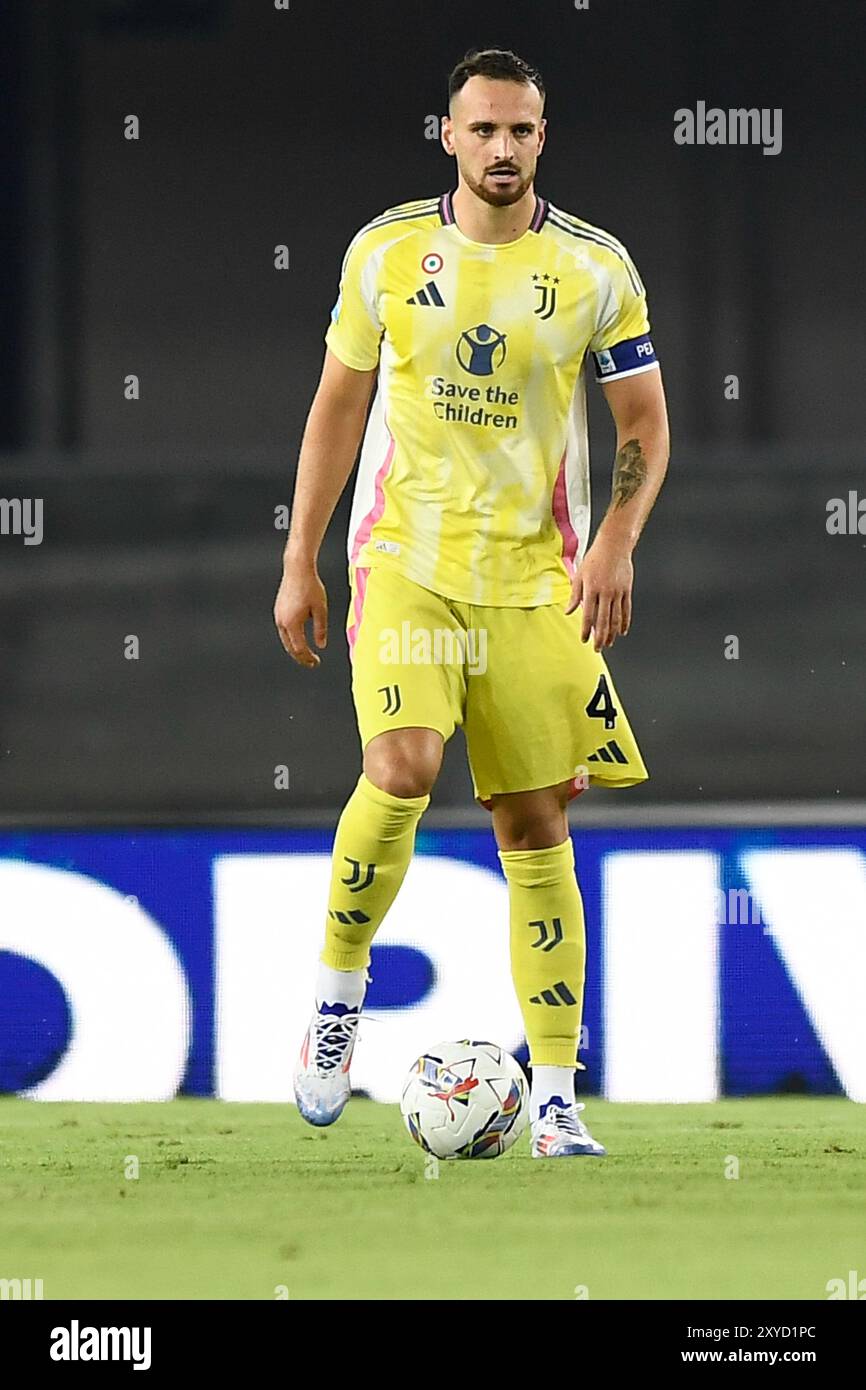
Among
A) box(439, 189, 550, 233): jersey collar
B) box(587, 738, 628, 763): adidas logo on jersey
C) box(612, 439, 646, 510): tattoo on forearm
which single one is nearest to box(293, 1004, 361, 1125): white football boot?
box(587, 738, 628, 763): adidas logo on jersey

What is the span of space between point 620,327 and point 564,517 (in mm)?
337

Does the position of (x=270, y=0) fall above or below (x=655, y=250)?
above

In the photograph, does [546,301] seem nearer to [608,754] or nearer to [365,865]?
[608,754]

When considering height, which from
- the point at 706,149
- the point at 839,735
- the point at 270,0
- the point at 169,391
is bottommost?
the point at 839,735

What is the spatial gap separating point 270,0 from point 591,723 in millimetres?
2288

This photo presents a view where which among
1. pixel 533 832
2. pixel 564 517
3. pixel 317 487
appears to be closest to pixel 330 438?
pixel 317 487

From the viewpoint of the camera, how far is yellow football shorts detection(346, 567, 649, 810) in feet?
12.4

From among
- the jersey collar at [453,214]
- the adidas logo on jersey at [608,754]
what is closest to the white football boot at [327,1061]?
the adidas logo on jersey at [608,754]

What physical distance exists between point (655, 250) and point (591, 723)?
186cm

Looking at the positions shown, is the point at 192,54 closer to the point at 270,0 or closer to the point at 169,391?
the point at 270,0

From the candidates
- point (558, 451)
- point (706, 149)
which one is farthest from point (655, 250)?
point (558, 451)

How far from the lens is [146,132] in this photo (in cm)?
541

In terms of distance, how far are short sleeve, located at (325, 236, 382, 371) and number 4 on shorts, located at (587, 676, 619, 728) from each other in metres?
0.67

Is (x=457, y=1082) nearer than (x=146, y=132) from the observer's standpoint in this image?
Yes
